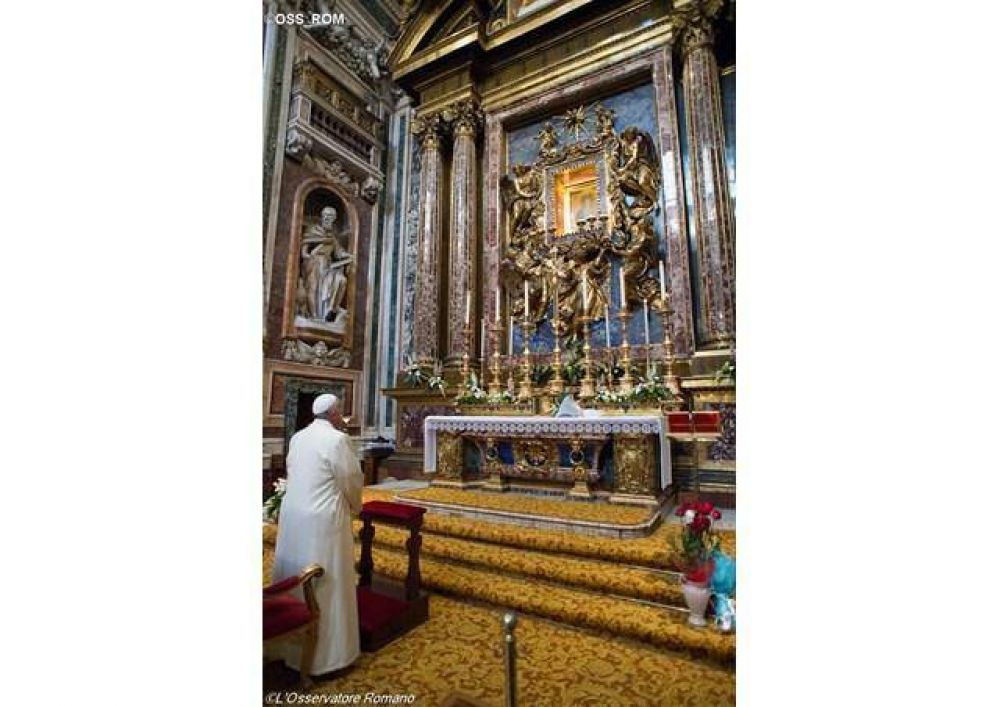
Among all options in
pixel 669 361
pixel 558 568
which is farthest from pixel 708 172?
pixel 558 568

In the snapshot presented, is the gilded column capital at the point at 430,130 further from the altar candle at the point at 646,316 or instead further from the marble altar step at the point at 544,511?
the marble altar step at the point at 544,511

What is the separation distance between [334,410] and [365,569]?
1021 mm

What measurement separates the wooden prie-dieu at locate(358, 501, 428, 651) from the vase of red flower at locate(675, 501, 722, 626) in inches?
51.0

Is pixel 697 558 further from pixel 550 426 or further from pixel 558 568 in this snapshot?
pixel 550 426

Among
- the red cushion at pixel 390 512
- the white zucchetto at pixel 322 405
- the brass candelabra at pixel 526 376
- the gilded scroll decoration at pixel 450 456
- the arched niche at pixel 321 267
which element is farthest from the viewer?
the brass candelabra at pixel 526 376

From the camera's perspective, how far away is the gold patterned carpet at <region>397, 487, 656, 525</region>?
3025 mm

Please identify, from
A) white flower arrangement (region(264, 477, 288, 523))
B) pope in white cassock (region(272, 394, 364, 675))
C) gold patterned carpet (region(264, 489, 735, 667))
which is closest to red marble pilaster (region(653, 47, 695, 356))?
gold patterned carpet (region(264, 489, 735, 667))

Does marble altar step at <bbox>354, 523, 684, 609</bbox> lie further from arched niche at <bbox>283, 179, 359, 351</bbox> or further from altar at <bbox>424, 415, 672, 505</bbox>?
arched niche at <bbox>283, 179, 359, 351</bbox>

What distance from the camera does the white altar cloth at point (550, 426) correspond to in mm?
3361

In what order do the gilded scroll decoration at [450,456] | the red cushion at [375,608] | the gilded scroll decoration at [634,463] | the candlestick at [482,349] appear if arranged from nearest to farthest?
the red cushion at [375,608] < the gilded scroll decoration at [634,463] < the gilded scroll decoration at [450,456] < the candlestick at [482,349]

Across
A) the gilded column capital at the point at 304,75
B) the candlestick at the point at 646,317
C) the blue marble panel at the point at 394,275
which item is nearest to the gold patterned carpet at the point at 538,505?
the blue marble panel at the point at 394,275

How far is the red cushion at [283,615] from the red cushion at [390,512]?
54 centimetres

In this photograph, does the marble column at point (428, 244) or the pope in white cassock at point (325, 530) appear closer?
the pope in white cassock at point (325, 530)

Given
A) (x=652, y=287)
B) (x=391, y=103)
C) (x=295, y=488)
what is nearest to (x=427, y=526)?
(x=295, y=488)
